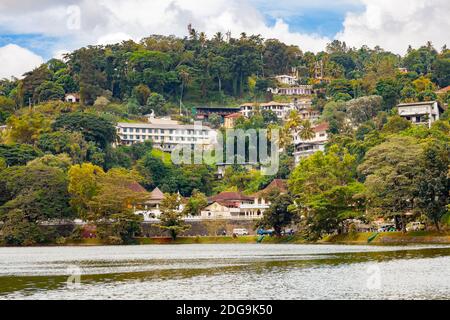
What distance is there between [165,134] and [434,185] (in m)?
96.2

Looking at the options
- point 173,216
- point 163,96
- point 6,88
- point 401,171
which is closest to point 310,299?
point 401,171

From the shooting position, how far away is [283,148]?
146 metres

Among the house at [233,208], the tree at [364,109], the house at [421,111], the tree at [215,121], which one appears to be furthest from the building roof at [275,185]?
the tree at [215,121]

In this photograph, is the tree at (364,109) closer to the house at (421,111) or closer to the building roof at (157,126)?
the house at (421,111)

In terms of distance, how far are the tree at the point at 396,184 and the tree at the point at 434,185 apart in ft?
3.33

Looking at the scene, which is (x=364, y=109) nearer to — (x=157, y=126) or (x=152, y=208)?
(x=157, y=126)

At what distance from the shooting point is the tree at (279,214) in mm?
91812

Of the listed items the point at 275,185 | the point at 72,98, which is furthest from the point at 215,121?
the point at 275,185

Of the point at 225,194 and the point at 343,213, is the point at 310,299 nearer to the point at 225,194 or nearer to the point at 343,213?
the point at 343,213

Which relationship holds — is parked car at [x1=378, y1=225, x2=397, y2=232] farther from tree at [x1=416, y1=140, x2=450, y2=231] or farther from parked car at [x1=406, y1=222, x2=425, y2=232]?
tree at [x1=416, y1=140, x2=450, y2=231]

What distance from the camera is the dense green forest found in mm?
83188

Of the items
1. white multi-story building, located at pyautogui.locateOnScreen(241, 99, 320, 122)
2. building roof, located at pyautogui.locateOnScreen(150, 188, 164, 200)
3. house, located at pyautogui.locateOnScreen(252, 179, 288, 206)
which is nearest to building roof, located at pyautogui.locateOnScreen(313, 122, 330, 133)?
white multi-story building, located at pyautogui.locateOnScreen(241, 99, 320, 122)

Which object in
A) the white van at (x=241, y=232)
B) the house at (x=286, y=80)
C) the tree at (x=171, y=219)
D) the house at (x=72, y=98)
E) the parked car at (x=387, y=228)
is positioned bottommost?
the white van at (x=241, y=232)

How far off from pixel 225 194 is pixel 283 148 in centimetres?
2929
